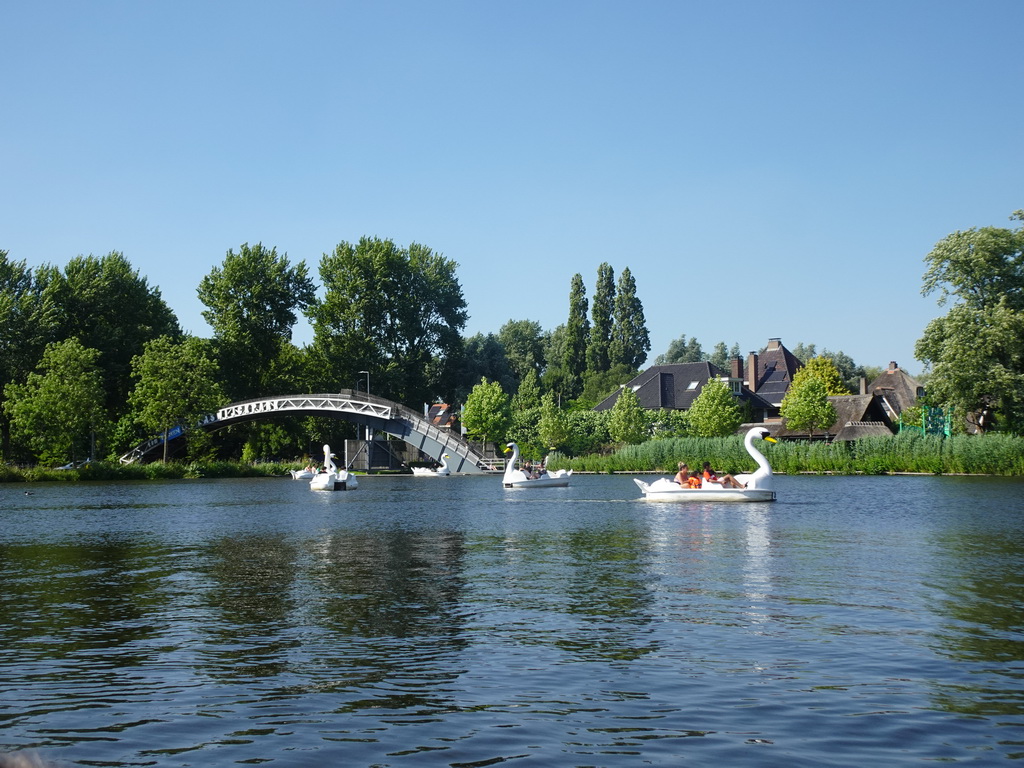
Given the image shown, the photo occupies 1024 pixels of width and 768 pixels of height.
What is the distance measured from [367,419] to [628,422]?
2208cm

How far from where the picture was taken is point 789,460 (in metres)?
66.6

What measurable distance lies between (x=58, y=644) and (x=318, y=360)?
87267mm

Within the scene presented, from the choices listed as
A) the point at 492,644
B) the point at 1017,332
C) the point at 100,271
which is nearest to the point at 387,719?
the point at 492,644

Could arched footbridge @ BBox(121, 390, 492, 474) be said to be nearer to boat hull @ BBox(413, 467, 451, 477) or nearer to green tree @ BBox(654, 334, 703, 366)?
boat hull @ BBox(413, 467, 451, 477)

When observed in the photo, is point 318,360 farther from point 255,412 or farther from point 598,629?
point 598,629

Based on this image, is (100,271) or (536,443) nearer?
(100,271)

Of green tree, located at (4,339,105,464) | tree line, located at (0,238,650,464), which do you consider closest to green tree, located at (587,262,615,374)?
tree line, located at (0,238,650,464)

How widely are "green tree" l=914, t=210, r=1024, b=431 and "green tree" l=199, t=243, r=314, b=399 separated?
5779cm

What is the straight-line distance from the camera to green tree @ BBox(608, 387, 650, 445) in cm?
8594

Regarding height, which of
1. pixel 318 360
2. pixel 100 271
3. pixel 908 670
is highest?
pixel 100 271

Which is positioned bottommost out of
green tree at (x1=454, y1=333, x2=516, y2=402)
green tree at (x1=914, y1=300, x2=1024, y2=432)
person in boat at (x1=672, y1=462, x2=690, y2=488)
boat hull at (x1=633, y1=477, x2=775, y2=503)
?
boat hull at (x1=633, y1=477, x2=775, y2=503)

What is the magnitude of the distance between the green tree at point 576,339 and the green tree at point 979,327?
57434 mm

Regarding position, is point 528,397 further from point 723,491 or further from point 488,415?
point 723,491

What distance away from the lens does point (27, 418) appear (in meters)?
70.8
